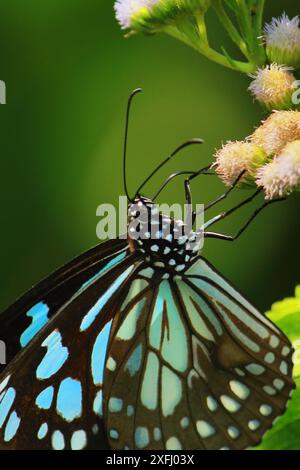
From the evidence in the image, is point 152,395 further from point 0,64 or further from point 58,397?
point 0,64

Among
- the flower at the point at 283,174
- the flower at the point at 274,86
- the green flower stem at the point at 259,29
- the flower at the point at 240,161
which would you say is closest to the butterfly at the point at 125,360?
the flower at the point at 240,161

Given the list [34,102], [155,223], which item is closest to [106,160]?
[34,102]

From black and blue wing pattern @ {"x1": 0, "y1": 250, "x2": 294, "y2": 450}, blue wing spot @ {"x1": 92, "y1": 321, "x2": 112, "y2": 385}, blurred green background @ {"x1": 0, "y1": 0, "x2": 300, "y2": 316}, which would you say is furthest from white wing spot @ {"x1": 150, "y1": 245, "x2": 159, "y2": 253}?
blurred green background @ {"x1": 0, "y1": 0, "x2": 300, "y2": 316}

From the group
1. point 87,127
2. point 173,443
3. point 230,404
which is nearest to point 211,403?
point 230,404

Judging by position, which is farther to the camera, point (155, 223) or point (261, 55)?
point (155, 223)

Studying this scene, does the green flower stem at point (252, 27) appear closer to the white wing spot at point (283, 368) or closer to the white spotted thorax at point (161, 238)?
the white spotted thorax at point (161, 238)

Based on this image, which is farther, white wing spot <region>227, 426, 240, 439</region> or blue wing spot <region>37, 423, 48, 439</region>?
blue wing spot <region>37, 423, 48, 439</region>

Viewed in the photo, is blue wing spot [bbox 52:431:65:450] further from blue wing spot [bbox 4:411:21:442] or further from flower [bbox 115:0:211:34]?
flower [bbox 115:0:211:34]
